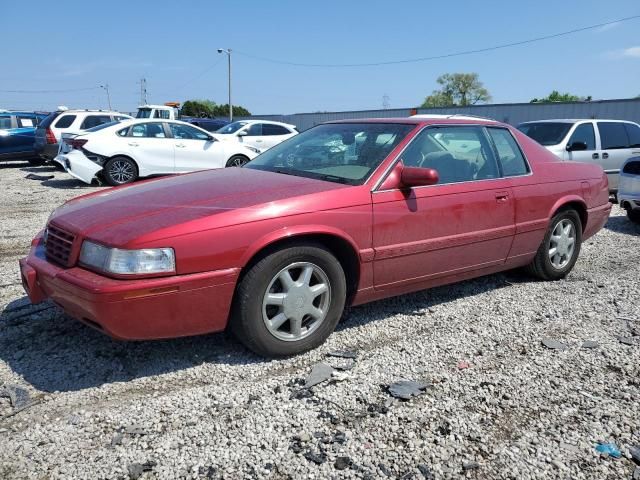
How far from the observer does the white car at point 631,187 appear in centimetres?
777

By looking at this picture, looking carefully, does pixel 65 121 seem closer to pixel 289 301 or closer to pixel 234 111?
pixel 289 301

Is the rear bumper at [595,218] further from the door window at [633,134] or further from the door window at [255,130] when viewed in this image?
the door window at [255,130]

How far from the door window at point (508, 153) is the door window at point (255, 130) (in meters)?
12.2

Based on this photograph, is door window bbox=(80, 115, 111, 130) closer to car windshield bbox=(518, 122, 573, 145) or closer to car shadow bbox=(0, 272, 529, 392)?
car windshield bbox=(518, 122, 573, 145)

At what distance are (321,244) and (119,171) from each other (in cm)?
881

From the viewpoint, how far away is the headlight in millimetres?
2844

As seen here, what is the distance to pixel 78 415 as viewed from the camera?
2721mm

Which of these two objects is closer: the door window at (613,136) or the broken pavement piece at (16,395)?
the broken pavement piece at (16,395)

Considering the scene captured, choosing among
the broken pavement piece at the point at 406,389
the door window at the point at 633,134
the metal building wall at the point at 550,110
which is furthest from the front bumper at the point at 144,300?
the metal building wall at the point at 550,110

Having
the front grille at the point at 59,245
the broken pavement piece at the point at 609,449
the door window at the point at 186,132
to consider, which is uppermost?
the door window at the point at 186,132

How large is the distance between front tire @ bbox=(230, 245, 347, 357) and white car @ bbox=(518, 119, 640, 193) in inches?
286

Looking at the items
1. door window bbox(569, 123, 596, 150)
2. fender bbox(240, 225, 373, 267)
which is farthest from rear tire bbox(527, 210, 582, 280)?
door window bbox(569, 123, 596, 150)

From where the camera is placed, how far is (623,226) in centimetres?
816

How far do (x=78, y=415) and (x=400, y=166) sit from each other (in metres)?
2.46
